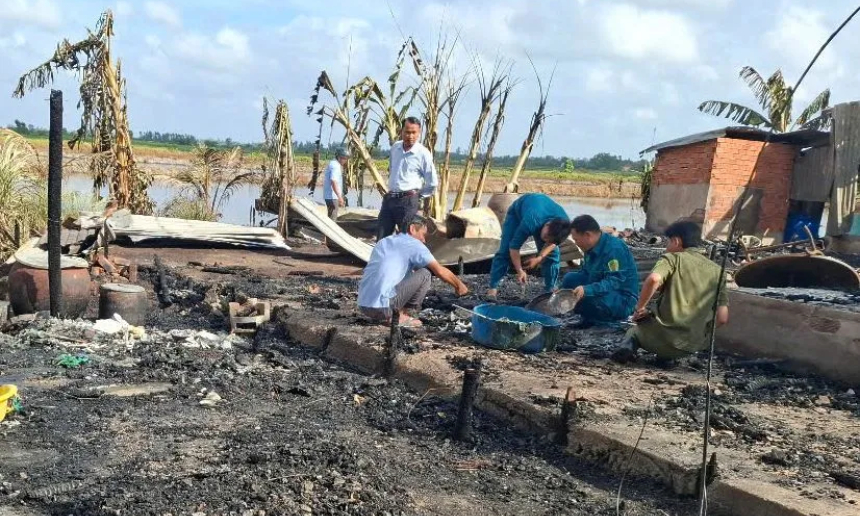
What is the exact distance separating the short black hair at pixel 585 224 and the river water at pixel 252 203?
11.7 m

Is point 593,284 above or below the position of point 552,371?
above

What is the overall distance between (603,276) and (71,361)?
180 inches

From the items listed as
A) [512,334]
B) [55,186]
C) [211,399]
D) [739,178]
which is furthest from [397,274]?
[739,178]

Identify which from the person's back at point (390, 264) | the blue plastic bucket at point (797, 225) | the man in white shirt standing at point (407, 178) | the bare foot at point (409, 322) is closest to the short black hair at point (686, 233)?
the person's back at point (390, 264)

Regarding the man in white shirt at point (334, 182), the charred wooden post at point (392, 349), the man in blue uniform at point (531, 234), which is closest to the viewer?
the charred wooden post at point (392, 349)

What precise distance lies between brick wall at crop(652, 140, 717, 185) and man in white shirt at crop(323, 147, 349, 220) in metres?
8.01

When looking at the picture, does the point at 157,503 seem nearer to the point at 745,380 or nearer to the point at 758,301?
the point at 745,380

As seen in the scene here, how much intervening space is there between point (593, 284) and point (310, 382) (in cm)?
274

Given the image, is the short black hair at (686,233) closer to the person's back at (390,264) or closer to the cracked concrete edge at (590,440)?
the cracked concrete edge at (590,440)

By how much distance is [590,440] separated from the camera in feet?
15.5

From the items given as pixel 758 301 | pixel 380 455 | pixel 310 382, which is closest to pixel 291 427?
pixel 380 455

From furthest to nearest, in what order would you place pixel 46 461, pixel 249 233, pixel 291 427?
pixel 249 233 < pixel 291 427 < pixel 46 461

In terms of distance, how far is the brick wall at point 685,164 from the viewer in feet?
59.5

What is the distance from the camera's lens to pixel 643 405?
207 inches
